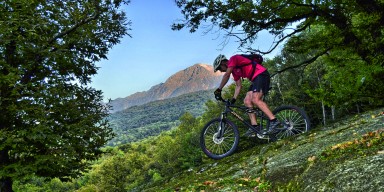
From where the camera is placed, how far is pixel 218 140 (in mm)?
8273

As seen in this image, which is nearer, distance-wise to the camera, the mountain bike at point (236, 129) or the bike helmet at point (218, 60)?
the bike helmet at point (218, 60)

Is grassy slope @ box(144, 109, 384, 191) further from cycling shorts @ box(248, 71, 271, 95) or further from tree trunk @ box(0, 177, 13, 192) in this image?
tree trunk @ box(0, 177, 13, 192)

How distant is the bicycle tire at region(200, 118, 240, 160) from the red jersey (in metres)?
1.38

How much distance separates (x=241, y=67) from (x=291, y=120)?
6.44 feet

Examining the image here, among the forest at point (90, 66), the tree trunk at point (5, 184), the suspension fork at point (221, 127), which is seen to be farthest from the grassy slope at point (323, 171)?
the tree trunk at point (5, 184)

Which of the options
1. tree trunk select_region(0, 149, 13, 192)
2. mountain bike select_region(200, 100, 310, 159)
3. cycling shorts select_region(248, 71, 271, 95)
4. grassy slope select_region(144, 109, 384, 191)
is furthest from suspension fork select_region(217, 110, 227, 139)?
tree trunk select_region(0, 149, 13, 192)

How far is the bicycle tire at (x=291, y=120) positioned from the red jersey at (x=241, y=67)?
3.97 ft

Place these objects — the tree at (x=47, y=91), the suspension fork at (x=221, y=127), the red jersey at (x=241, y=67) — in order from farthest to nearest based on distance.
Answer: the tree at (x=47, y=91) < the suspension fork at (x=221, y=127) < the red jersey at (x=241, y=67)

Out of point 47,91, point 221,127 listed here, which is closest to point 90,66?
point 47,91

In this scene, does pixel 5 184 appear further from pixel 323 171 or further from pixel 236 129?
pixel 323 171

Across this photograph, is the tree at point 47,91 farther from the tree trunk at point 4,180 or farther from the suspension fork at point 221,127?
the suspension fork at point 221,127

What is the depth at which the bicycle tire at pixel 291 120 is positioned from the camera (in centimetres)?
800

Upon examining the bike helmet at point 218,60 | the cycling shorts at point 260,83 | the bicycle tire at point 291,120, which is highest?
the bike helmet at point 218,60

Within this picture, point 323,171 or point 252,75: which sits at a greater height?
point 252,75
